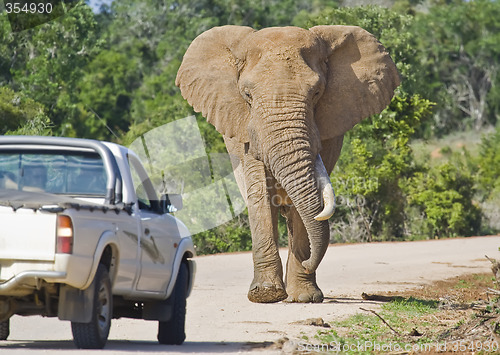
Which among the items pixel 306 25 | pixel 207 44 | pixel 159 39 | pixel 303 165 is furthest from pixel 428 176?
pixel 159 39

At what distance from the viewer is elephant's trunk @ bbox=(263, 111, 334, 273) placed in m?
11.1

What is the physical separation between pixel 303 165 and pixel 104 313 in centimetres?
398

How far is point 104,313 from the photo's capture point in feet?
25.4

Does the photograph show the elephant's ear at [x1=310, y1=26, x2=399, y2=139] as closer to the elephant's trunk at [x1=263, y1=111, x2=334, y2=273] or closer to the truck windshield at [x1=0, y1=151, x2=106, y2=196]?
the elephant's trunk at [x1=263, y1=111, x2=334, y2=273]

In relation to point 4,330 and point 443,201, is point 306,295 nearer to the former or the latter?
point 4,330

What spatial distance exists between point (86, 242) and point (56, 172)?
1313mm

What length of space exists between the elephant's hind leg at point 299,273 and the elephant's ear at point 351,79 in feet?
3.76

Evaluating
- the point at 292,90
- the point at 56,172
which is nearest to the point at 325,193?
the point at 292,90

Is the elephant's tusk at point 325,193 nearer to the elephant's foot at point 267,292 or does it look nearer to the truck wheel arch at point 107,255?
the elephant's foot at point 267,292

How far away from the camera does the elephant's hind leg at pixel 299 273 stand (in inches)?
486

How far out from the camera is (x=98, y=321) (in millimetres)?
7645

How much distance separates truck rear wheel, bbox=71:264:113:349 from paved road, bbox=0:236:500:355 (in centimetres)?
10

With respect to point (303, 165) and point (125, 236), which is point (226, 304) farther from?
point (125, 236)

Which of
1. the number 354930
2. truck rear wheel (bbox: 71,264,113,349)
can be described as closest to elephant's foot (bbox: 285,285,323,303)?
truck rear wheel (bbox: 71,264,113,349)
